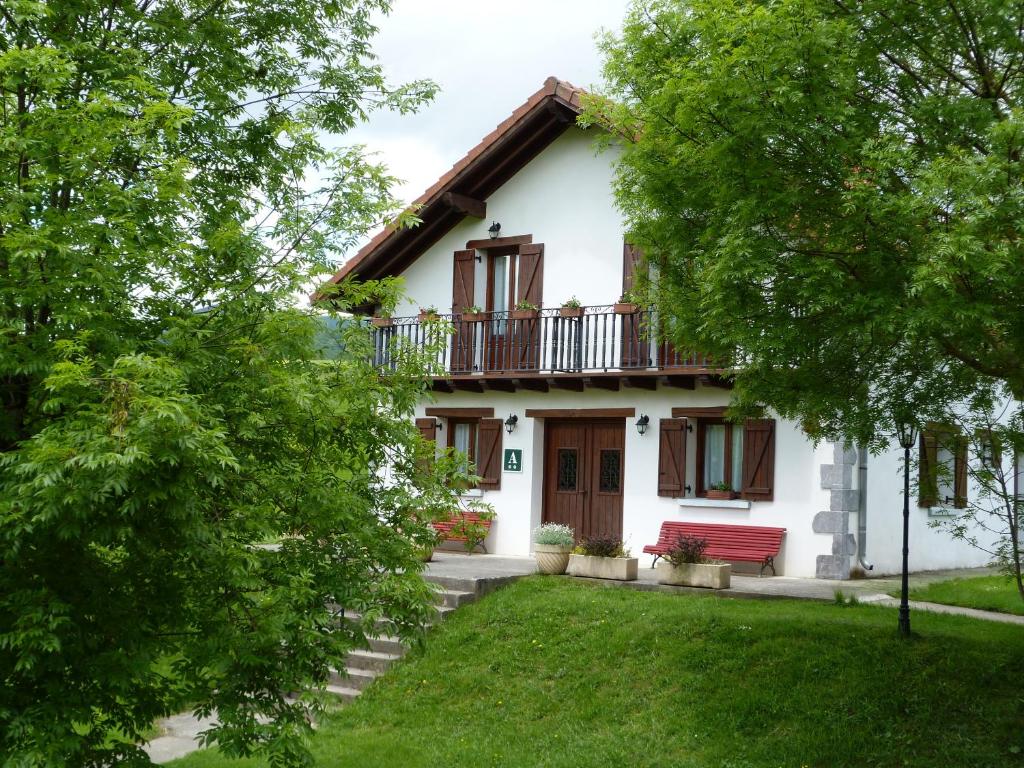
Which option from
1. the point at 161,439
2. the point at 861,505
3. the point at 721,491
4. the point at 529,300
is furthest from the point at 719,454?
the point at 161,439

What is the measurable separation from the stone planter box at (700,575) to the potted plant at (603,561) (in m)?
0.56

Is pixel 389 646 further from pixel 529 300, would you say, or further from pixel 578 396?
pixel 529 300

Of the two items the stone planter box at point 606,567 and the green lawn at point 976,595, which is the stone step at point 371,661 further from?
the green lawn at point 976,595

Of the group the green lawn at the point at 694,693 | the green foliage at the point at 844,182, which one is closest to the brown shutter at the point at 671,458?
the green lawn at the point at 694,693

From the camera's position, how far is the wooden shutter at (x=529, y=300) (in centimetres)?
1652

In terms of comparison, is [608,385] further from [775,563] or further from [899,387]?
[899,387]

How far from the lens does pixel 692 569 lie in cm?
1253

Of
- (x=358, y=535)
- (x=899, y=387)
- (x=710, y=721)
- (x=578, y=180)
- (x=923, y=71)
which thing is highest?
(x=578, y=180)

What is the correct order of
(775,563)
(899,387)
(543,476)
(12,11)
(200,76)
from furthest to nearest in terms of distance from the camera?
(543,476), (775,563), (899,387), (200,76), (12,11)

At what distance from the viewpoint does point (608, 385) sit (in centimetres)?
1577

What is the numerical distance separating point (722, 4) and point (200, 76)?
3.58 m

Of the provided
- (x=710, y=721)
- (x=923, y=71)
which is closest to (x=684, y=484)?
(x=710, y=721)

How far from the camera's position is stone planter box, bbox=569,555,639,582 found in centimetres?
1308

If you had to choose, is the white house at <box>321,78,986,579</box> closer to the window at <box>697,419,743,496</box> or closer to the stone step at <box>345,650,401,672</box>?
the window at <box>697,419,743,496</box>
